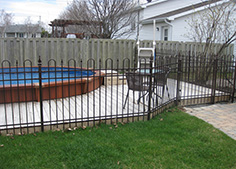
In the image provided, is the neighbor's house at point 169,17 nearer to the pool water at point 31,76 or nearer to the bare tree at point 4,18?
the pool water at point 31,76

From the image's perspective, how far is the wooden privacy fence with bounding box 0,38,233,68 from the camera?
9.77 metres

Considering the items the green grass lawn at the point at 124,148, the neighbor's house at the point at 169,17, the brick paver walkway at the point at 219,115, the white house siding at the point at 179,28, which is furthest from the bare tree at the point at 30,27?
the green grass lawn at the point at 124,148

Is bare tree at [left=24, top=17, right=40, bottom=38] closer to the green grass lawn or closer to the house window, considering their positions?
the house window

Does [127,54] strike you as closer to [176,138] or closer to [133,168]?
[176,138]

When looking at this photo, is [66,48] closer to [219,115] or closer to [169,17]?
[219,115]

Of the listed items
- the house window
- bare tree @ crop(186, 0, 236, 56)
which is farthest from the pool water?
the house window

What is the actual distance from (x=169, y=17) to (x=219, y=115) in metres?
10.2

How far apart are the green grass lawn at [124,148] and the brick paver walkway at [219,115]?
429mm

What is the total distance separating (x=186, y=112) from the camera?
5770mm

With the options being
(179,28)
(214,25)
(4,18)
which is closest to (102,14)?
(214,25)

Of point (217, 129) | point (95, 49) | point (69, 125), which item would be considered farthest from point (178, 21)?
point (69, 125)

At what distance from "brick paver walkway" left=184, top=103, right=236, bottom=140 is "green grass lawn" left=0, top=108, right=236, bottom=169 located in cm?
43

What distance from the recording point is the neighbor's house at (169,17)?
1467 cm

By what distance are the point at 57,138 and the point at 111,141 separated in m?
0.91
